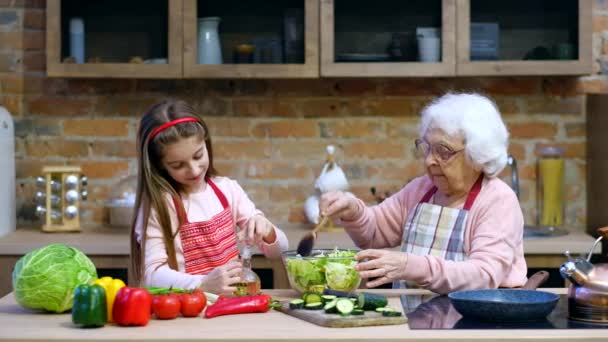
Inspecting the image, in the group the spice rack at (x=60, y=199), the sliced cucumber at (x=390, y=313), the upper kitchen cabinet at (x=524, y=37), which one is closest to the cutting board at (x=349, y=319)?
the sliced cucumber at (x=390, y=313)

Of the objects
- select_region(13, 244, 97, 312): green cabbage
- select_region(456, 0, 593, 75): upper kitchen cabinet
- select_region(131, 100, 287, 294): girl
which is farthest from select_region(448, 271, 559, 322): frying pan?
select_region(456, 0, 593, 75): upper kitchen cabinet

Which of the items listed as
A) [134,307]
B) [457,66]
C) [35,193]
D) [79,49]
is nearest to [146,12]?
[79,49]

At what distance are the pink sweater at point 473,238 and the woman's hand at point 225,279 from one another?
423 mm

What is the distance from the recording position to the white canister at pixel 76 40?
420 centimetres

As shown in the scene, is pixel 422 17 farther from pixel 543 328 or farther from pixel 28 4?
pixel 543 328

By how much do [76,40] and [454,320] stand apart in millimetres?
2525

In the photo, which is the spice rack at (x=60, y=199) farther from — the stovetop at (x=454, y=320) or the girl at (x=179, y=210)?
the stovetop at (x=454, y=320)

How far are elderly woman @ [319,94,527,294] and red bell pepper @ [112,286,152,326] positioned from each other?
73 centimetres

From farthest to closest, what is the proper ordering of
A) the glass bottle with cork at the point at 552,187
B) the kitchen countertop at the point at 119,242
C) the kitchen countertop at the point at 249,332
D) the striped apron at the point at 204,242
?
1. the glass bottle with cork at the point at 552,187
2. the kitchen countertop at the point at 119,242
3. the striped apron at the point at 204,242
4. the kitchen countertop at the point at 249,332

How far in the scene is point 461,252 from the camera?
280 cm

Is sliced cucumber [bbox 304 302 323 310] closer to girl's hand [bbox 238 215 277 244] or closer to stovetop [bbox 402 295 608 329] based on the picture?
stovetop [bbox 402 295 608 329]

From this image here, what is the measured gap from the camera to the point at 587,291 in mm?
2252

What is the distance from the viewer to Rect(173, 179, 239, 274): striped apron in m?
2.95

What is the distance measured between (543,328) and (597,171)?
2.28 metres
